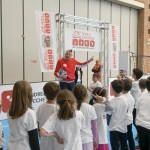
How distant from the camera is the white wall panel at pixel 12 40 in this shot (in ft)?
33.4

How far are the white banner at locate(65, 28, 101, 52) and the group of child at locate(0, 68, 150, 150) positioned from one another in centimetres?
503

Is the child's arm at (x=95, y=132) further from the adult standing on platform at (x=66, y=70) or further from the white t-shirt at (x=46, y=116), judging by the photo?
the adult standing on platform at (x=66, y=70)

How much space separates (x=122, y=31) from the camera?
16.6 meters

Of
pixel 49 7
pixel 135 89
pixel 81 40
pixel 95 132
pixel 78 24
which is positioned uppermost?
pixel 49 7

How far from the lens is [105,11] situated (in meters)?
15.2

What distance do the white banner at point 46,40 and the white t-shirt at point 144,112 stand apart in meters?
4.93

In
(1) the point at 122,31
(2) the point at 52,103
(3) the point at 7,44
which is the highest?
(1) the point at 122,31

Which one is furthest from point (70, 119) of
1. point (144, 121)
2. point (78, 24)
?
point (78, 24)

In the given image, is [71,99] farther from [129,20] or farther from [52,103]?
[129,20]

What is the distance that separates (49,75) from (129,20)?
301 inches

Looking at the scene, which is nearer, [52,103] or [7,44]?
[52,103]

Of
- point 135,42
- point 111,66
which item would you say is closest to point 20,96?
point 111,66

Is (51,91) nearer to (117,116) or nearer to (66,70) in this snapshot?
(117,116)

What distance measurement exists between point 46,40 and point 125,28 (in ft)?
31.2
